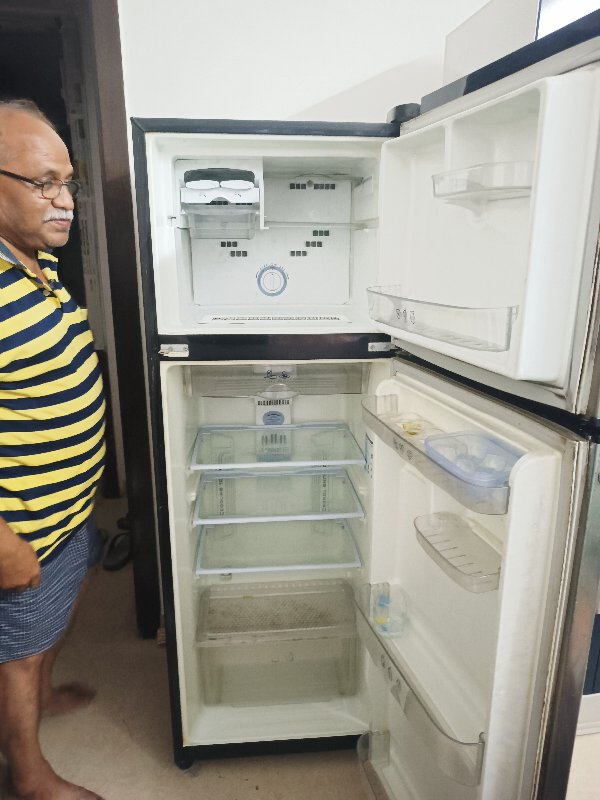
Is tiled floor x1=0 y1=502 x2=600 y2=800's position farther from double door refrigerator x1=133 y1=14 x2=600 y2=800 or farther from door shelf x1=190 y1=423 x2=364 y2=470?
door shelf x1=190 y1=423 x2=364 y2=470

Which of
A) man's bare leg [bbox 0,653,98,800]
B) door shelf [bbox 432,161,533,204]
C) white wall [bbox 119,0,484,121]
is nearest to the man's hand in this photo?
man's bare leg [bbox 0,653,98,800]

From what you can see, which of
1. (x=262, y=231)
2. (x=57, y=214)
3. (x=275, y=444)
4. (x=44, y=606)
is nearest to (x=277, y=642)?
(x=275, y=444)

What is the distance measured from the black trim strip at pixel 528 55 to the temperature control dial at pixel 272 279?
0.63 m

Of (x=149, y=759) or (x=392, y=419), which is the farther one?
(x=149, y=759)

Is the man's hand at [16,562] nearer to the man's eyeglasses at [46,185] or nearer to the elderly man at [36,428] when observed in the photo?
the elderly man at [36,428]

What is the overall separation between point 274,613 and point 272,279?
3.37ft

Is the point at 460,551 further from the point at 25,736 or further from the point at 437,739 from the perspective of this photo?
the point at 25,736

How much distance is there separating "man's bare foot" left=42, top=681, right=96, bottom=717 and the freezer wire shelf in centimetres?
53

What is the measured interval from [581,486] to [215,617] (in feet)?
4.24

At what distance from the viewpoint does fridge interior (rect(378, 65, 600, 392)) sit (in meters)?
0.70

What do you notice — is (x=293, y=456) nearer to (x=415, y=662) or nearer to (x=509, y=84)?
(x=415, y=662)

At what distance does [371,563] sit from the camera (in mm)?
1506

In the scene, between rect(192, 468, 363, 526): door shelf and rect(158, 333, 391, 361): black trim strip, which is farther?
rect(192, 468, 363, 526): door shelf

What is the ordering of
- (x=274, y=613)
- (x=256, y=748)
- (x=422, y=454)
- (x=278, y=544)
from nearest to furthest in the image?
(x=422, y=454) < (x=256, y=748) < (x=274, y=613) < (x=278, y=544)
